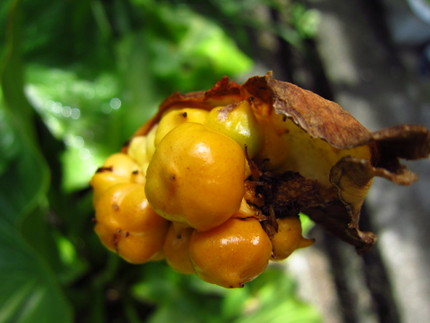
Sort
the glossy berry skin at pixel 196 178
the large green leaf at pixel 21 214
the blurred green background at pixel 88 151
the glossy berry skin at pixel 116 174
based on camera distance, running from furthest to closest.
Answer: the blurred green background at pixel 88 151 → the large green leaf at pixel 21 214 → the glossy berry skin at pixel 116 174 → the glossy berry skin at pixel 196 178

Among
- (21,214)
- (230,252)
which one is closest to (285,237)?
(230,252)

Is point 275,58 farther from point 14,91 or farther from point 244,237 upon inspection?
point 244,237

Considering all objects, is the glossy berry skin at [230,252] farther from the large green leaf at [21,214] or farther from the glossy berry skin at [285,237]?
the large green leaf at [21,214]

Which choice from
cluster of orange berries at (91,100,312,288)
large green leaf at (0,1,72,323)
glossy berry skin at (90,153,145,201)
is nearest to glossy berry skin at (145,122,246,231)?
cluster of orange berries at (91,100,312,288)

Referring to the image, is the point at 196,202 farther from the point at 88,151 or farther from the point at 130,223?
the point at 88,151

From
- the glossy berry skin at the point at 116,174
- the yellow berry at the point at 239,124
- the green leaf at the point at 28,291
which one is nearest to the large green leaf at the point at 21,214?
the green leaf at the point at 28,291

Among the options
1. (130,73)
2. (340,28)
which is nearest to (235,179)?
→ (130,73)
